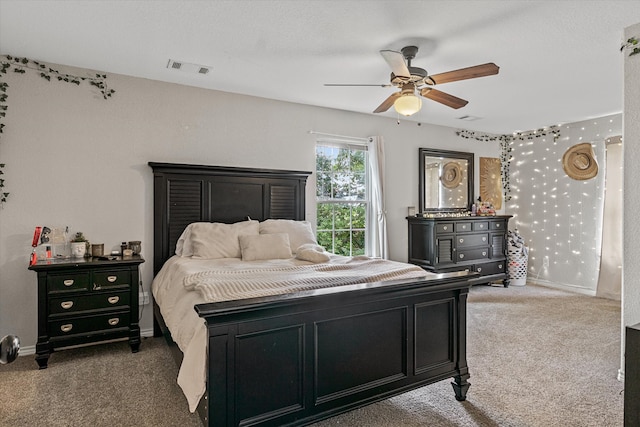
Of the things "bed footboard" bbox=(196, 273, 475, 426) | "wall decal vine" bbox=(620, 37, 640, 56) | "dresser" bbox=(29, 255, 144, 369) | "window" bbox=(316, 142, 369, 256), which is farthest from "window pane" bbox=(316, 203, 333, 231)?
"wall decal vine" bbox=(620, 37, 640, 56)

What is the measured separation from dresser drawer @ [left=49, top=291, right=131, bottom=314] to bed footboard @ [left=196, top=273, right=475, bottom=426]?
6.33ft

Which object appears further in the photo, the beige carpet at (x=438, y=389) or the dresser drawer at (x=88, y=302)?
the dresser drawer at (x=88, y=302)

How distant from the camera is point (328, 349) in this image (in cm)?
193

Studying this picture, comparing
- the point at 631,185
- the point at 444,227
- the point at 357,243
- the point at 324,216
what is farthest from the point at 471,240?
the point at 631,185

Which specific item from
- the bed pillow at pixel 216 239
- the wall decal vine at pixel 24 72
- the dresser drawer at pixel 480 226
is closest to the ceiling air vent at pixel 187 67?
the wall decal vine at pixel 24 72

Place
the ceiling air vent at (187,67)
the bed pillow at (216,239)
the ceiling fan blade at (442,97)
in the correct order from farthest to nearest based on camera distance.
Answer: the bed pillow at (216,239), the ceiling air vent at (187,67), the ceiling fan blade at (442,97)

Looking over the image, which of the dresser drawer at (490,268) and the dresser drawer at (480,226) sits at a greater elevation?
the dresser drawer at (480,226)

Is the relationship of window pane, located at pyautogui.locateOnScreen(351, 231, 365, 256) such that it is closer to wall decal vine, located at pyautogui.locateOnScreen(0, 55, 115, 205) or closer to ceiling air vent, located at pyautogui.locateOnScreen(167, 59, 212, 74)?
ceiling air vent, located at pyautogui.locateOnScreen(167, 59, 212, 74)

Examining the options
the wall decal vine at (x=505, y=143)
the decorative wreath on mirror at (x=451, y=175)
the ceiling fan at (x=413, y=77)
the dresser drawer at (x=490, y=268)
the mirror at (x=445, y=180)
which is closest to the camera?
the ceiling fan at (x=413, y=77)

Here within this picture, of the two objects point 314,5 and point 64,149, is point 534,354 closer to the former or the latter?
point 314,5

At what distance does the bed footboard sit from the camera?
64.7 inches

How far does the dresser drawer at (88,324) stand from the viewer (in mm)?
2879

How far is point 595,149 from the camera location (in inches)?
207

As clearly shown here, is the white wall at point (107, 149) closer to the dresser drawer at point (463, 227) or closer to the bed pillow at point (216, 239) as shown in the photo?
the bed pillow at point (216, 239)
